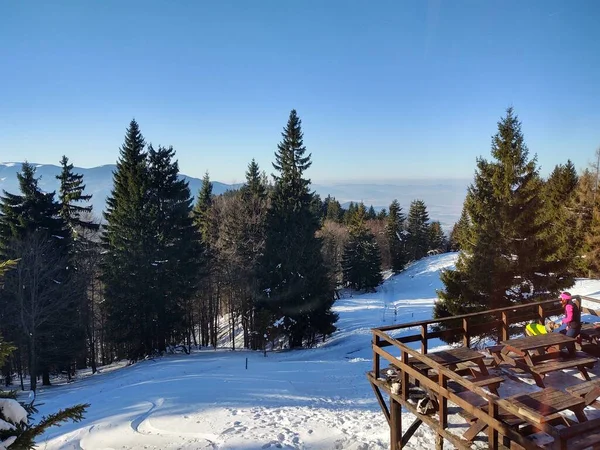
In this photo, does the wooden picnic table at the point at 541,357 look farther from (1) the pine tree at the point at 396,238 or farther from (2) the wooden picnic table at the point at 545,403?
(1) the pine tree at the point at 396,238

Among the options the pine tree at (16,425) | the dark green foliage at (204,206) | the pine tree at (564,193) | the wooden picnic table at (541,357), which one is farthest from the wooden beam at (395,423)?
the dark green foliage at (204,206)

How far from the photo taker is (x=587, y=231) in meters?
28.0

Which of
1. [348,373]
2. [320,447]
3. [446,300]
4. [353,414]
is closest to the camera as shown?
[320,447]

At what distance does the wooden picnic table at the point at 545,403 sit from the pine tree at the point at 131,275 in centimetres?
2313

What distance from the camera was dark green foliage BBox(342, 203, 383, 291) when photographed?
55656 millimetres

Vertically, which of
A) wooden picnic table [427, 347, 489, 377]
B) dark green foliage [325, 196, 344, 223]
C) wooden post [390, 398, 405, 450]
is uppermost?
dark green foliage [325, 196, 344, 223]

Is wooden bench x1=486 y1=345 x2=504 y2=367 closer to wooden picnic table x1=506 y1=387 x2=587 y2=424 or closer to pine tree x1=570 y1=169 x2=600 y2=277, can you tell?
wooden picnic table x1=506 y1=387 x2=587 y2=424

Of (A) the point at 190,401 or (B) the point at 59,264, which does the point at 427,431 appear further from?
(B) the point at 59,264

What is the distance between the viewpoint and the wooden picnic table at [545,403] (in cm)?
471

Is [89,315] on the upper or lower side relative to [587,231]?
lower

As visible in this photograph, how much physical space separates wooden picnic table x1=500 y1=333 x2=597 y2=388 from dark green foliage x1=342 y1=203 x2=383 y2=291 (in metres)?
48.4

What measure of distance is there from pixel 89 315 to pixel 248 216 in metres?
13.2

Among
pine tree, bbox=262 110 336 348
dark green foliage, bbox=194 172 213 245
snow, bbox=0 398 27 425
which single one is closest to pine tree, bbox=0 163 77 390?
pine tree, bbox=262 110 336 348

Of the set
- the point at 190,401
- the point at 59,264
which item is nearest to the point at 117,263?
the point at 59,264
